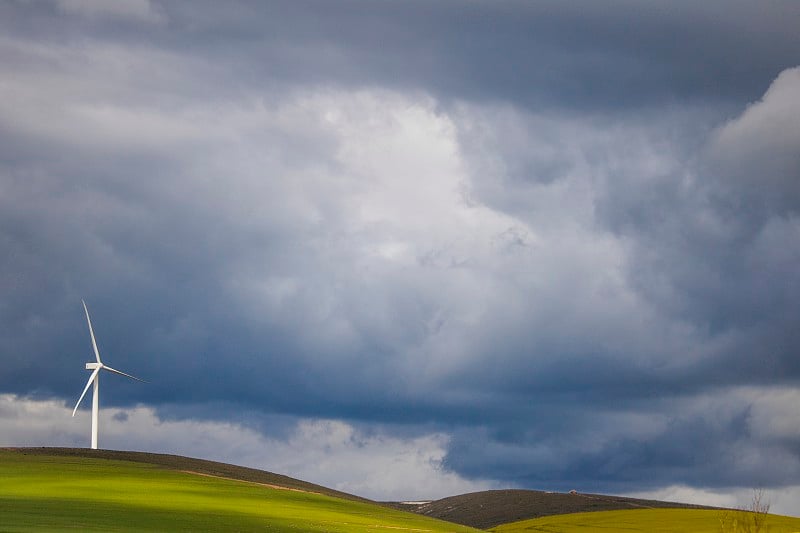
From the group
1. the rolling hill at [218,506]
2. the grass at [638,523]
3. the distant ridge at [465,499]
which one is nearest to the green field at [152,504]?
the rolling hill at [218,506]

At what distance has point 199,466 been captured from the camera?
11744 centimetres

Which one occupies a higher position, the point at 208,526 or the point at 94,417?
the point at 94,417

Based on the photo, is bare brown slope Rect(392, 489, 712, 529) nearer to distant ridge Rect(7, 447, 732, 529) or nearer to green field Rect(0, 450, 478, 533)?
distant ridge Rect(7, 447, 732, 529)

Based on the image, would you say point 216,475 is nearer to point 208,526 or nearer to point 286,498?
point 286,498

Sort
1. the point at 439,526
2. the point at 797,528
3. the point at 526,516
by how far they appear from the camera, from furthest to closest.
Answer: the point at 526,516 → the point at 797,528 → the point at 439,526

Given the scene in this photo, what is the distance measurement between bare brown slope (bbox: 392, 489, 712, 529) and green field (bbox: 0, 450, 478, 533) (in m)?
47.1

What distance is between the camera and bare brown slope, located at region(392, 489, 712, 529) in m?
145

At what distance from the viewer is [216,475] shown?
109m

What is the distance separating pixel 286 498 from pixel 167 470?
19115mm

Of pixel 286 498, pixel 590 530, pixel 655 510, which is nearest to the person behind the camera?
pixel 286 498

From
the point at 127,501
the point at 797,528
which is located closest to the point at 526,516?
the point at 797,528

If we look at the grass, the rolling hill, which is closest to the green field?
the rolling hill

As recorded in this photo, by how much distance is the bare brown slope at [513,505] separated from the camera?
145375 millimetres

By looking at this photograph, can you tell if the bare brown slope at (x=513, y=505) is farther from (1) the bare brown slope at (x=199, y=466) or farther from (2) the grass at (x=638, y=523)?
(1) the bare brown slope at (x=199, y=466)
